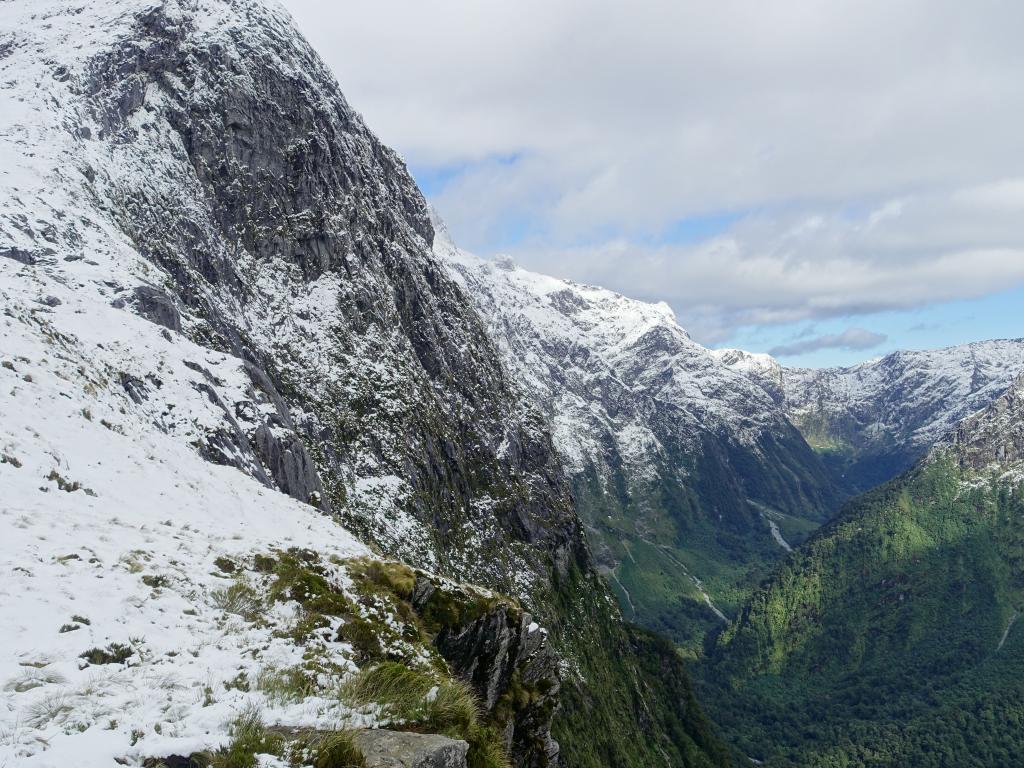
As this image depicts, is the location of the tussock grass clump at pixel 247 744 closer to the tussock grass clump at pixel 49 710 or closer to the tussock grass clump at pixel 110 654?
the tussock grass clump at pixel 49 710

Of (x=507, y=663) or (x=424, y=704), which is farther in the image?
(x=507, y=663)

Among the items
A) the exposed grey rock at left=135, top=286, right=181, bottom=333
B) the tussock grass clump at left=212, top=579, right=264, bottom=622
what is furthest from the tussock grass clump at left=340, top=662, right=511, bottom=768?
the exposed grey rock at left=135, top=286, right=181, bottom=333

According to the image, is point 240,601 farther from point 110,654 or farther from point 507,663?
point 507,663

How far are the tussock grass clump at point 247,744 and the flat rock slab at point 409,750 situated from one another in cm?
163

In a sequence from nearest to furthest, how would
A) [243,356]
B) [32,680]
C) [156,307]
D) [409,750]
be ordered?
[32,680], [409,750], [156,307], [243,356]

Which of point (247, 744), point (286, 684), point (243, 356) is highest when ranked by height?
point (243, 356)

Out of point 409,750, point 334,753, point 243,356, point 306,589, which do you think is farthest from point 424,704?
point 243,356

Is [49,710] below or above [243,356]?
below

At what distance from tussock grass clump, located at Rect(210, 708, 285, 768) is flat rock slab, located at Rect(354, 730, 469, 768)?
1627mm

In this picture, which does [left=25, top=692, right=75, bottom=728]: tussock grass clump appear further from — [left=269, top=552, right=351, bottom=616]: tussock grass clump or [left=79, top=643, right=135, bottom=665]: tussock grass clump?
[left=269, top=552, right=351, bottom=616]: tussock grass clump

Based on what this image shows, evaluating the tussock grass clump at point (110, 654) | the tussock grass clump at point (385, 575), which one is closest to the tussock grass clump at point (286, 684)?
the tussock grass clump at point (110, 654)

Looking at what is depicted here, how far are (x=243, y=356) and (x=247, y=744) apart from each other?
3748 inches

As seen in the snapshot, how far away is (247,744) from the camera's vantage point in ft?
40.5

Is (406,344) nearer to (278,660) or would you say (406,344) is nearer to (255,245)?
(255,245)
